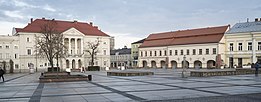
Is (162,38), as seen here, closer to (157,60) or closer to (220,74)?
(157,60)

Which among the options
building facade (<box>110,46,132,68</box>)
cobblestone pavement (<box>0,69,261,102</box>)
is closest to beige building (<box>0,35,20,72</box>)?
building facade (<box>110,46,132,68</box>)

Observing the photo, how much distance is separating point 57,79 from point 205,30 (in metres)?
60.3

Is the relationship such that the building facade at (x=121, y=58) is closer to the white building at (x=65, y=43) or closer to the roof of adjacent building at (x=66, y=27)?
the white building at (x=65, y=43)

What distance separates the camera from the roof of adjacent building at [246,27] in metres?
66.6

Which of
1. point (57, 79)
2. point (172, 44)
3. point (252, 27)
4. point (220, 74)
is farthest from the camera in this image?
point (172, 44)

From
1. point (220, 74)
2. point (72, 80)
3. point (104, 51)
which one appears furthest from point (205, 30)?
point (72, 80)

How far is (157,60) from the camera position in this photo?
89.7m

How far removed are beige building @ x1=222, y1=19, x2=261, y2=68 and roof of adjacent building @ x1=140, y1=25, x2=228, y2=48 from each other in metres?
2.99

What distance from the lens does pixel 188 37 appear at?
82.2 m

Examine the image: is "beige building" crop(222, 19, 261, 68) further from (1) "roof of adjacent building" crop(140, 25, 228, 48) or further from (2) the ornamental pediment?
(2) the ornamental pediment

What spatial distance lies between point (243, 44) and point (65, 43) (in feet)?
161

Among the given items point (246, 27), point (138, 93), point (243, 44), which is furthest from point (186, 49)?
point (138, 93)

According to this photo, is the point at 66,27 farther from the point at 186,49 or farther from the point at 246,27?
the point at 246,27

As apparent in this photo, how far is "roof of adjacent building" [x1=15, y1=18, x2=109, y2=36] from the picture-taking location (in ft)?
267
